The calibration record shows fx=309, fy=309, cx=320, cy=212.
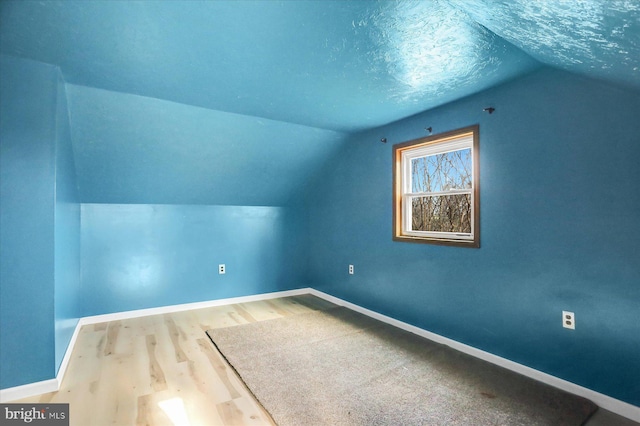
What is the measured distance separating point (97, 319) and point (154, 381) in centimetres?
178

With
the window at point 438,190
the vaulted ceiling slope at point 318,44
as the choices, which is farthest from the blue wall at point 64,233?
the window at point 438,190

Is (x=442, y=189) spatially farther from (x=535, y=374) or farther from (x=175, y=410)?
(x=175, y=410)

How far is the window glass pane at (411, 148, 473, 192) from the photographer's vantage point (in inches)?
110

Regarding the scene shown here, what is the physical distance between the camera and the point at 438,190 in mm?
3025

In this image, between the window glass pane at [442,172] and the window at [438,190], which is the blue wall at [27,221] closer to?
the window at [438,190]

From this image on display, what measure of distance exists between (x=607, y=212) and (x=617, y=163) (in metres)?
0.30

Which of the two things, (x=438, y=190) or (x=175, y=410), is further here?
(x=438, y=190)

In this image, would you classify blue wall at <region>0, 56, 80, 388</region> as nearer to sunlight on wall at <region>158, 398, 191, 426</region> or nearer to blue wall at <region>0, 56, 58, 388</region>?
blue wall at <region>0, 56, 58, 388</region>

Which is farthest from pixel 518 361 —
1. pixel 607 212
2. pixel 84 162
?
pixel 84 162

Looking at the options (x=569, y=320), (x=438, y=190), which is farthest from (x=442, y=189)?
(x=569, y=320)

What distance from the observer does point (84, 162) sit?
9.70 ft

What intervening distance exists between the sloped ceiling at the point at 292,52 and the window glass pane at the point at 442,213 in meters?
0.89

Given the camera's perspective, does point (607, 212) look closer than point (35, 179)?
Yes

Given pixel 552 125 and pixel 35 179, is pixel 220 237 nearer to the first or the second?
pixel 35 179
